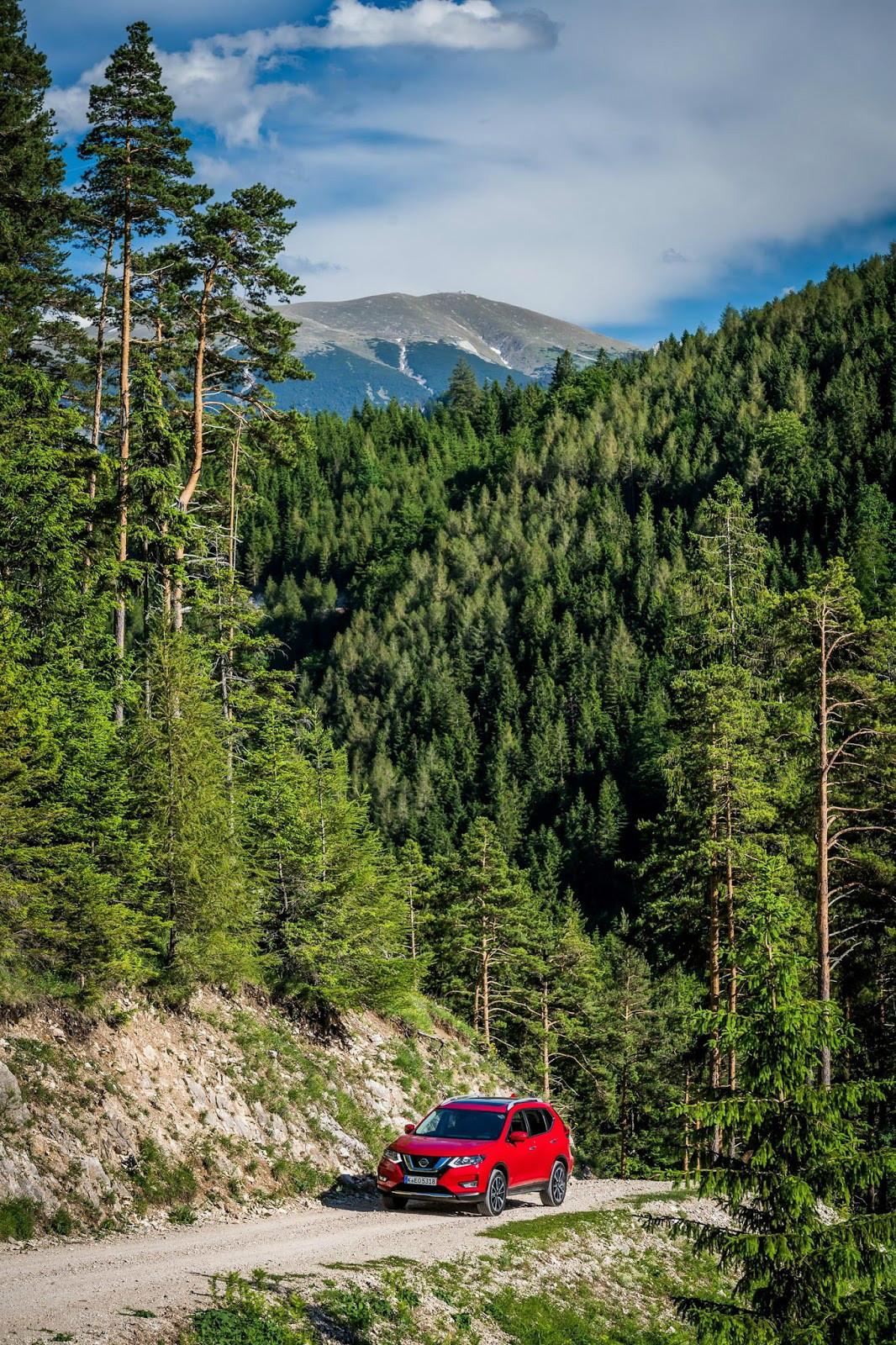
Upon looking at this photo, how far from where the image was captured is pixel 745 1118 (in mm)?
10727

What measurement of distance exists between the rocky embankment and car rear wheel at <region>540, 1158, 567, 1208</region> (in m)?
3.52

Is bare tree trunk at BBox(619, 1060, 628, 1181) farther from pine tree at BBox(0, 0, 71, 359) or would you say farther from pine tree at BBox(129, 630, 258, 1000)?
pine tree at BBox(0, 0, 71, 359)

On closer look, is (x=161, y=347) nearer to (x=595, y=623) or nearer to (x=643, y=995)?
(x=643, y=995)

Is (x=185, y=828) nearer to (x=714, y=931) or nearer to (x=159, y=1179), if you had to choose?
(x=159, y=1179)

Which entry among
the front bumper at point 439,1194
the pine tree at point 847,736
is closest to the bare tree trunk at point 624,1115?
the pine tree at point 847,736

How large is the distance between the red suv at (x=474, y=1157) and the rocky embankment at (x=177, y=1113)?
2388mm

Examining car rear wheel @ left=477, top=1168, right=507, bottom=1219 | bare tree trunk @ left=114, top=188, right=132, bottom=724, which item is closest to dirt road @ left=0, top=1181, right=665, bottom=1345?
car rear wheel @ left=477, top=1168, right=507, bottom=1219

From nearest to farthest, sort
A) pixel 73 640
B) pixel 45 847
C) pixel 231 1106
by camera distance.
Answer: pixel 45 847
pixel 231 1106
pixel 73 640

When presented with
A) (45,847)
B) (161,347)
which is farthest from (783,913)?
(161,347)

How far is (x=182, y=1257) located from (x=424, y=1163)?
4.26m

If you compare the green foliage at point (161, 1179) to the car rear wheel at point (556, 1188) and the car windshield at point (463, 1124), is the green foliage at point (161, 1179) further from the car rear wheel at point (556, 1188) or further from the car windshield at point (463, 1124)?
the car rear wheel at point (556, 1188)

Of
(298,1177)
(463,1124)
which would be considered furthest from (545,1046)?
(463,1124)

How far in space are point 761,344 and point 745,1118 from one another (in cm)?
17708

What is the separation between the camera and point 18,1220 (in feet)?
40.3
